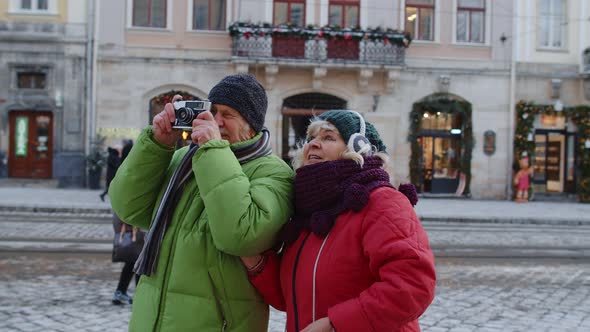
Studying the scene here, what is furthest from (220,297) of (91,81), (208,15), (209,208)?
(208,15)

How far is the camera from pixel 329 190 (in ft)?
7.11

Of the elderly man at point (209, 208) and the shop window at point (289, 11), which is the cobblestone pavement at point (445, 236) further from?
the shop window at point (289, 11)

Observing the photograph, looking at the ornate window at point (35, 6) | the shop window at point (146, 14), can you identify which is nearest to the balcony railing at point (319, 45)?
the shop window at point (146, 14)

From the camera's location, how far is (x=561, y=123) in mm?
22672

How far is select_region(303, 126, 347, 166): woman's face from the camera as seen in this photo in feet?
7.52

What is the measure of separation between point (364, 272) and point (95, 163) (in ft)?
64.1

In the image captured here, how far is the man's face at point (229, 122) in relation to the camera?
7.63ft

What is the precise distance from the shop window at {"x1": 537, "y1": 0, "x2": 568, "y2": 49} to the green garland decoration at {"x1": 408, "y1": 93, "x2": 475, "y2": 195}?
4179 mm

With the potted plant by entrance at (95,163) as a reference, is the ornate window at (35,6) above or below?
above

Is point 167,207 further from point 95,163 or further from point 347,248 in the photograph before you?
point 95,163

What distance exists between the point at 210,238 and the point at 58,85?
20.4m

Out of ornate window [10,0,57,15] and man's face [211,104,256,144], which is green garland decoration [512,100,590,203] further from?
man's face [211,104,256,144]

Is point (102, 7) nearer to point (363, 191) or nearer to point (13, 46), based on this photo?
point (13, 46)

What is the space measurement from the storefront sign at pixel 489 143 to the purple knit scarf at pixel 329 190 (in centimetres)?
2114
